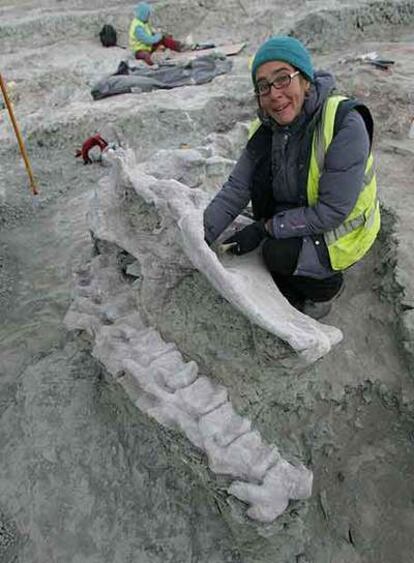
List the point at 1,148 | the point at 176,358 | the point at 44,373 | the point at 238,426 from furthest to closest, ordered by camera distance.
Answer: the point at 1,148 → the point at 44,373 → the point at 176,358 → the point at 238,426

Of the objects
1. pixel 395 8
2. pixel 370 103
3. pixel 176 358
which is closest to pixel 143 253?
pixel 176 358

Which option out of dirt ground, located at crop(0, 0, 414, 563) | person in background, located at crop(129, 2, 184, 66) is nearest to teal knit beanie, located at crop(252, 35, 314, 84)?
dirt ground, located at crop(0, 0, 414, 563)

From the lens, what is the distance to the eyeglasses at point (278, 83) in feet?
7.39

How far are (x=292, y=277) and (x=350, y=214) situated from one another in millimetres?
454

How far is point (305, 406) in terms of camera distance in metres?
2.63

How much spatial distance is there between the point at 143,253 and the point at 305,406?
3.65 ft

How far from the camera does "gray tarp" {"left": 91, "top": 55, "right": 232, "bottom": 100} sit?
770 cm

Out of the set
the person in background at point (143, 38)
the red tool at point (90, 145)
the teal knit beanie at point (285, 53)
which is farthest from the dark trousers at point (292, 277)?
the person in background at point (143, 38)

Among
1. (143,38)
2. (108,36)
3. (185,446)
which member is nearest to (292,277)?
(185,446)

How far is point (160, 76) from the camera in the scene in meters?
8.24

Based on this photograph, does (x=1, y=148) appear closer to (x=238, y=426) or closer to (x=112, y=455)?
(x=112, y=455)

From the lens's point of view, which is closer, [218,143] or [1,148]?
[218,143]

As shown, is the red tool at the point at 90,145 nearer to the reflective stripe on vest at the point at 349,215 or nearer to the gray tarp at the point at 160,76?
the gray tarp at the point at 160,76

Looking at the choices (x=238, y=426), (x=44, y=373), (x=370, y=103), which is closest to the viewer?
(x=238, y=426)
